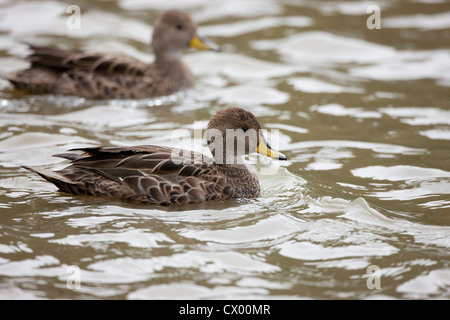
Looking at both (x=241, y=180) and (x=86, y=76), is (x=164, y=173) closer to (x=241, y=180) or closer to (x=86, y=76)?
(x=241, y=180)

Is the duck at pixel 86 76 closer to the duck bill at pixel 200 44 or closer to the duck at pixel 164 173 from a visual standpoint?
the duck bill at pixel 200 44

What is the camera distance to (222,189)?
733 centimetres

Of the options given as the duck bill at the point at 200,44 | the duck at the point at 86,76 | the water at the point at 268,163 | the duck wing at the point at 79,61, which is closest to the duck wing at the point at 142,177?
the water at the point at 268,163

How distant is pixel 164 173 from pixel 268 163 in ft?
6.33

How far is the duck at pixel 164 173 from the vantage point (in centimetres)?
718

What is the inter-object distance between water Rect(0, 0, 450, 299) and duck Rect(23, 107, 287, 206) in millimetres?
153

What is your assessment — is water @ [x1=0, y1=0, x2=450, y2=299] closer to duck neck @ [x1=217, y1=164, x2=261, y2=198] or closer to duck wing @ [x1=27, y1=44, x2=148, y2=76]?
duck neck @ [x1=217, y1=164, x2=261, y2=198]

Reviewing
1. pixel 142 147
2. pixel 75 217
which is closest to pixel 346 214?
pixel 142 147

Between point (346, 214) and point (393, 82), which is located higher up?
point (393, 82)

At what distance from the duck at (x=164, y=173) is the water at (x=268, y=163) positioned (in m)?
0.15

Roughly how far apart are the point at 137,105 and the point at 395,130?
3.82 m

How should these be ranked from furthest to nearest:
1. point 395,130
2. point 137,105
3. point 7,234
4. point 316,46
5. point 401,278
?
point 316,46 → point 137,105 → point 395,130 → point 7,234 → point 401,278
